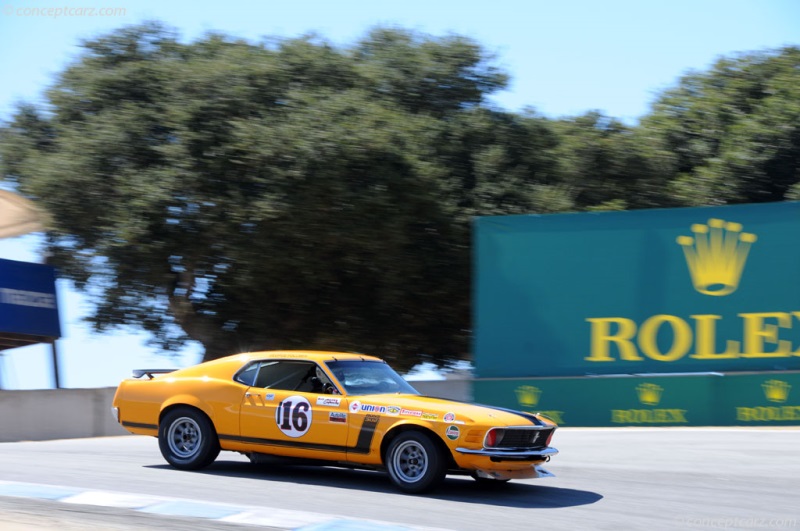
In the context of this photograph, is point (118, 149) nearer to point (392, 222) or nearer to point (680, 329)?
point (392, 222)

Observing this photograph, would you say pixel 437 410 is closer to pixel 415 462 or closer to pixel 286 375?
pixel 415 462

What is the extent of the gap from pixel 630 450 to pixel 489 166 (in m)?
10.5

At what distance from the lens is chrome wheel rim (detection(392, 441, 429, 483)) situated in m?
8.30

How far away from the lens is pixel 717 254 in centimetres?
1458

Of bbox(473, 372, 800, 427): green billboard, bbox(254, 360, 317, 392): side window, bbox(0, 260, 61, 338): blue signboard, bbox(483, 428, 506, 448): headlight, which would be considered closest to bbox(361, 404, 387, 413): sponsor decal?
bbox(254, 360, 317, 392): side window

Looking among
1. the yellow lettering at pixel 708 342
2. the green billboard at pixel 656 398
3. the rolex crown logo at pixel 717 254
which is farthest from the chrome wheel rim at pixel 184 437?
the rolex crown logo at pixel 717 254

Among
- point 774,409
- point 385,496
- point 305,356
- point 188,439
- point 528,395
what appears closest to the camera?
point 385,496

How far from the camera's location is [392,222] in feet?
64.6

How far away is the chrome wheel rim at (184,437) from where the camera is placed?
948 cm

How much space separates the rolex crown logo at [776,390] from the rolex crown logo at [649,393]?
154 centimetres

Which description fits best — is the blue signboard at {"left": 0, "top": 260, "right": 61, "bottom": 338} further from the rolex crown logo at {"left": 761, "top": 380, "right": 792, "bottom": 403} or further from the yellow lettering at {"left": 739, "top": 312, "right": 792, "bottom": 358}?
the rolex crown logo at {"left": 761, "top": 380, "right": 792, "bottom": 403}

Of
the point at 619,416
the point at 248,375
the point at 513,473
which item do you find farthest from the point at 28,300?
the point at 513,473

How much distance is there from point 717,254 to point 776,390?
226 cm

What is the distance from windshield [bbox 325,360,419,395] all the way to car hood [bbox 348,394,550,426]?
21 centimetres
